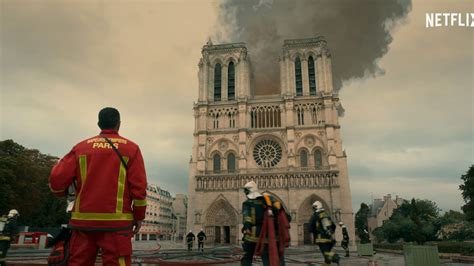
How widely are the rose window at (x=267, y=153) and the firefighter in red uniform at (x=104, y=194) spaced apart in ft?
134

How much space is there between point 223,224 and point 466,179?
2619cm

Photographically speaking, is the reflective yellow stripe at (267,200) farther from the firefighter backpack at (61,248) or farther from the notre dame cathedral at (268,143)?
the notre dame cathedral at (268,143)

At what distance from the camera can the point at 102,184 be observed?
10.6ft

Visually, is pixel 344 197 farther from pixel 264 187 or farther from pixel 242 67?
pixel 242 67

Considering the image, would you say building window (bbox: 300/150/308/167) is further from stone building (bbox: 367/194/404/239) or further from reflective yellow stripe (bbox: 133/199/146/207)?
reflective yellow stripe (bbox: 133/199/146/207)

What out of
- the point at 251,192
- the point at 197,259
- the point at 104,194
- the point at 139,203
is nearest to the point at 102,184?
the point at 104,194

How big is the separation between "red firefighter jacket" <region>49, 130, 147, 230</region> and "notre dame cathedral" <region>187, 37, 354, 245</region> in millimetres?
37662

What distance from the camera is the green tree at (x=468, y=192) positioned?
27.1 m

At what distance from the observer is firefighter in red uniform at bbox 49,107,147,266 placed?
311 cm

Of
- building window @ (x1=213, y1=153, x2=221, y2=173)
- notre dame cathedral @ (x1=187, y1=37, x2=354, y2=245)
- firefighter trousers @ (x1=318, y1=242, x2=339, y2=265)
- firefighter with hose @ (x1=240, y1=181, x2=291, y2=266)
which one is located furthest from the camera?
building window @ (x1=213, y1=153, x2=221, y2=173)

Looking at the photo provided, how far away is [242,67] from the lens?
4712cm

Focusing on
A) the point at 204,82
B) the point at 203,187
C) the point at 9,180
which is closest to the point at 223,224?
the point at 203,187

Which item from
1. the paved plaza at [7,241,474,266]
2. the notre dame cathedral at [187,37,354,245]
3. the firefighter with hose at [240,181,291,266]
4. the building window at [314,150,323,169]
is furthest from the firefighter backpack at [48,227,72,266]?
the building window at [314,150,323,169]

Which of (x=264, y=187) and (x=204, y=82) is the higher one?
(x=204, y=82)
